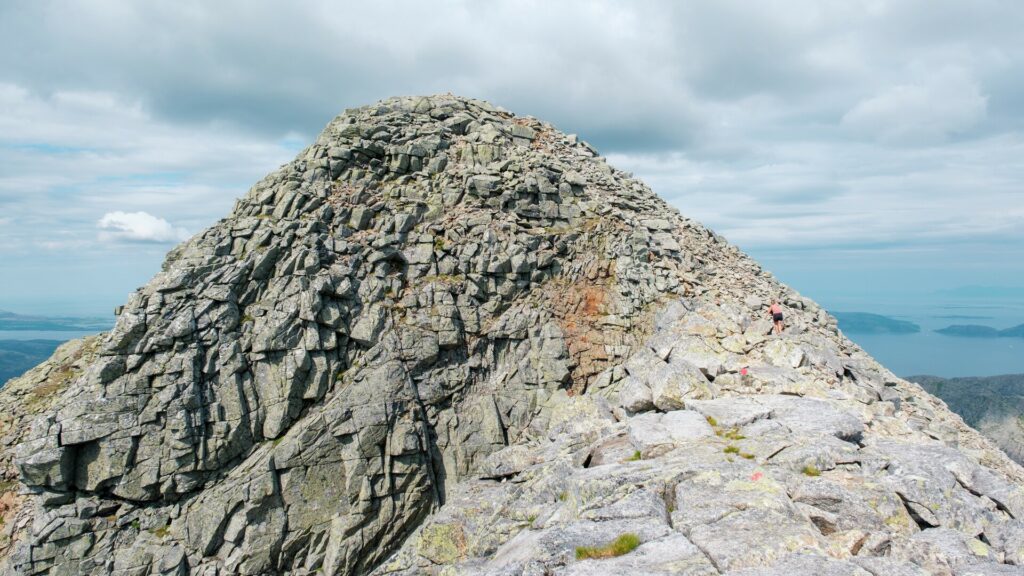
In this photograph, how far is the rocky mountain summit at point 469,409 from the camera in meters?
16.3

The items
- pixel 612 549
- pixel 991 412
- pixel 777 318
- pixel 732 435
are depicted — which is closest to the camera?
pixel 612 549

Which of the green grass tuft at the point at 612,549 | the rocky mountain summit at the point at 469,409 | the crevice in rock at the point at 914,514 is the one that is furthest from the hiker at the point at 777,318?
the green grass tuft at the point at 612,549

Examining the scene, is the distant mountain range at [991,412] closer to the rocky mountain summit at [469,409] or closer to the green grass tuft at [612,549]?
the rocky mountain summit at [469,409]

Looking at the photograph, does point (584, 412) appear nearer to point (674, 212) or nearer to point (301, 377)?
point (301, 377)

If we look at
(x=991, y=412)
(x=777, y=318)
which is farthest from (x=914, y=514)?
(x=991, y=412)

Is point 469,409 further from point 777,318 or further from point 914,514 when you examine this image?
point 914,514

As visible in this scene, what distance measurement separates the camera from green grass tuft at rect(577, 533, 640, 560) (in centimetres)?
1415

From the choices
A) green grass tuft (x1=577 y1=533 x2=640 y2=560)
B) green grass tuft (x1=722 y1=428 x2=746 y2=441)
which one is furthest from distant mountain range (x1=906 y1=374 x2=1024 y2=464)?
green grass tuft (x1=577 y1=533 x2=640 y2=560)

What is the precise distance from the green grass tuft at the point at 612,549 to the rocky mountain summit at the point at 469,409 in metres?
0.09

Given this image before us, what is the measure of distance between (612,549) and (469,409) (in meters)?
22.2

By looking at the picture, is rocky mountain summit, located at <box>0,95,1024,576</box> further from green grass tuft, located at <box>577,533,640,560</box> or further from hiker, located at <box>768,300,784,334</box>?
hiker, located at <box>768,300,784,334</box>

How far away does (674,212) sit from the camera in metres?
48.4

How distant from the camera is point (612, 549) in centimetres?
1427

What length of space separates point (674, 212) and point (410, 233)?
81.0 ft
